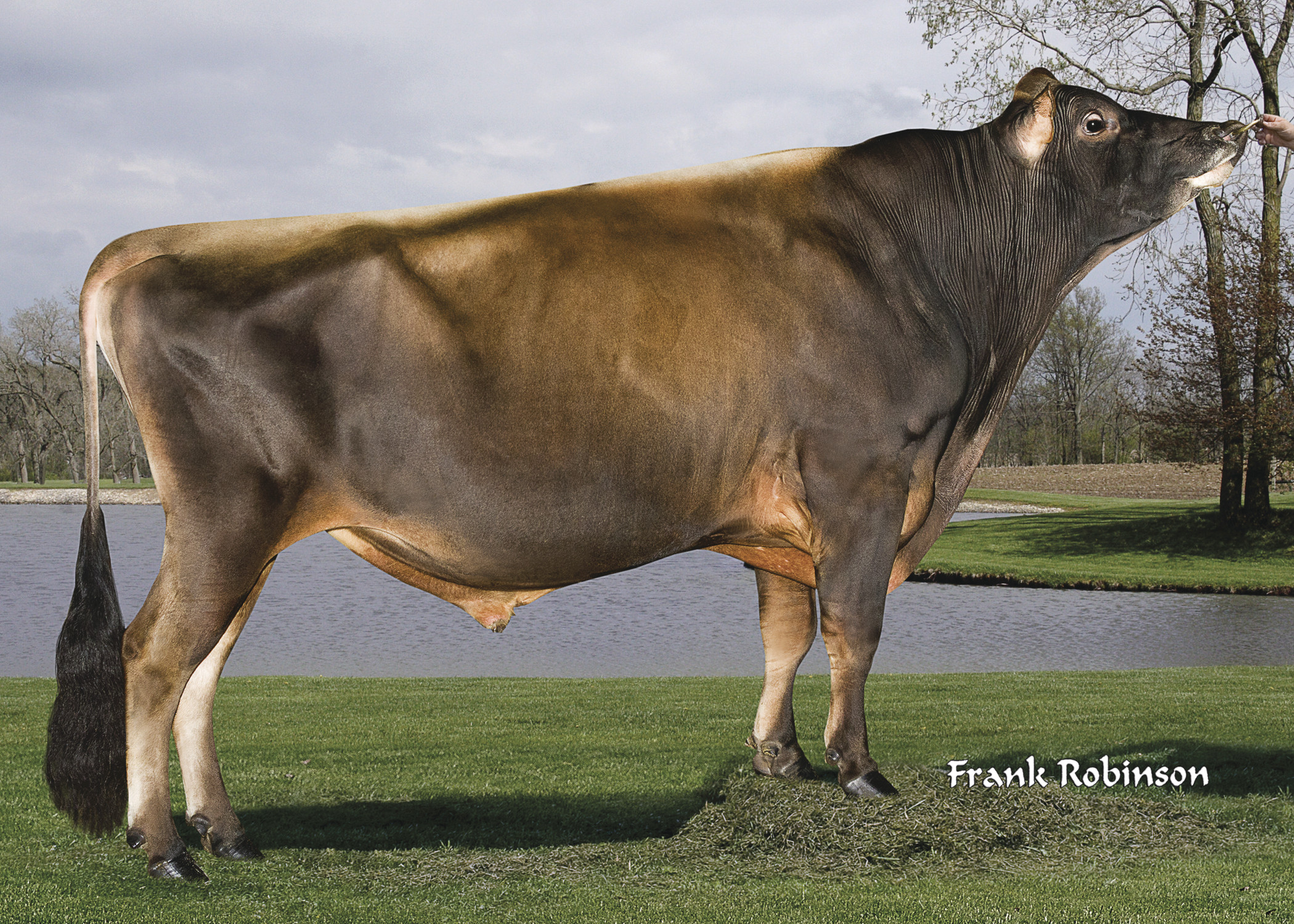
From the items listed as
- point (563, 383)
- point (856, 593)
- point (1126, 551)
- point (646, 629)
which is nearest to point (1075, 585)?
point (1126, 551)

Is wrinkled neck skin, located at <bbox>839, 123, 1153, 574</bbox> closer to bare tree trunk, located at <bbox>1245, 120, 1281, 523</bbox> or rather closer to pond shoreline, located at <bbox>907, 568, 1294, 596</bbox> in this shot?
pond shoreline, located at <bbox>907, 568, 1294, 596</bbox>

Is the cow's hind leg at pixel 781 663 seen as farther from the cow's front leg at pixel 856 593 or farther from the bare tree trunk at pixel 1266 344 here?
the bare tree trunk at pixel 1266 344

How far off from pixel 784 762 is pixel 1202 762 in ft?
10.1

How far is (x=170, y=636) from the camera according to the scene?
12.2 feet

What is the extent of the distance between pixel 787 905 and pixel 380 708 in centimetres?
637

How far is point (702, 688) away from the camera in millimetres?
10805

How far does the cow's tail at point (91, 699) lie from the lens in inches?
152

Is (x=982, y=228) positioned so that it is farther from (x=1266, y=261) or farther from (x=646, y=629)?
(x=1266, y=261)

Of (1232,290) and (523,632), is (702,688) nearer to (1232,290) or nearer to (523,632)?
(523,632)

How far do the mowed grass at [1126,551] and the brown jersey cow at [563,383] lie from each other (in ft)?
67.8

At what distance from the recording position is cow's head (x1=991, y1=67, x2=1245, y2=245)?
14.4 feet

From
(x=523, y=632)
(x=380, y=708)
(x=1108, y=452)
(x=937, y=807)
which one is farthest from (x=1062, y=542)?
(x=1108, y=452)

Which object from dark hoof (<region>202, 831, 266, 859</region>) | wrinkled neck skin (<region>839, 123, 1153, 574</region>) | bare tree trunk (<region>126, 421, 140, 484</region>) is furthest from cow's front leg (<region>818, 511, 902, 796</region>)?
bare tree trunk (<region>126, 421, 140, 484</region>)

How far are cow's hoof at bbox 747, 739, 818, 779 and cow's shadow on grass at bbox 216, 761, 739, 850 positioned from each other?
1.57ft
